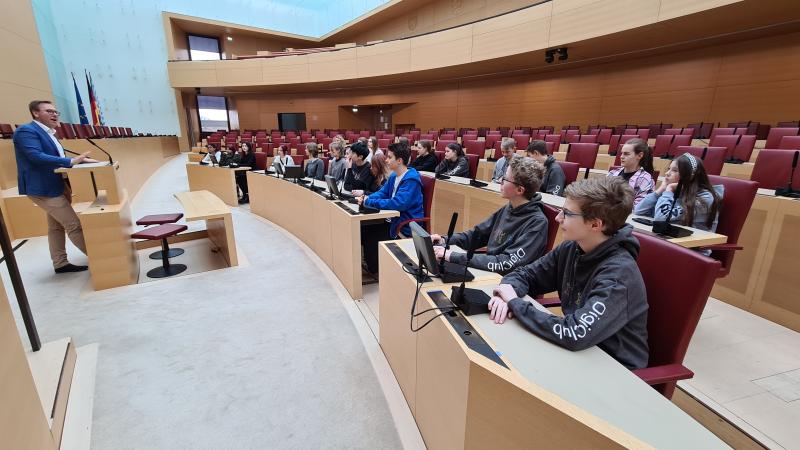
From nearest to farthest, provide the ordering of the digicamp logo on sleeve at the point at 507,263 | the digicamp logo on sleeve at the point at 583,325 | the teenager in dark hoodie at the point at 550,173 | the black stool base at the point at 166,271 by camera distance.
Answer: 1. the digicamp logo on sleeve at the point at 583,325
2. the digicamp logo on sleeve at the point at 507,263
3. the teenager in dark hoodie at the point at 550,173
4. the black stool base at the point at 166,271

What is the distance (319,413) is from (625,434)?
1.38 m

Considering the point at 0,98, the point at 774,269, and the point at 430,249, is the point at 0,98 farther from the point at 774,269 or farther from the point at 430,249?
the point at 774,269

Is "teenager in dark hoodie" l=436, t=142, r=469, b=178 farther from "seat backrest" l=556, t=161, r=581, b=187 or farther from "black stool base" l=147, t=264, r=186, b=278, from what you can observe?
"black stool base" l=147, t=264, r=186, b=278

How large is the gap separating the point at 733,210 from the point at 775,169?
115cm

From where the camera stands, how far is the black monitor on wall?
1650 centimetres

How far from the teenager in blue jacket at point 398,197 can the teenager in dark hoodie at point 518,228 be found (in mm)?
1105

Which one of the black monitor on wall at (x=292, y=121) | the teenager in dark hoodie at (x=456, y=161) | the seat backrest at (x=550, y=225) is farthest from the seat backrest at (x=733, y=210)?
the black monitor on wall at (x=292, y=121)

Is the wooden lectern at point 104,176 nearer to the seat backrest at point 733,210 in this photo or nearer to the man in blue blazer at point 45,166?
the man in blue blazer at point 45,166

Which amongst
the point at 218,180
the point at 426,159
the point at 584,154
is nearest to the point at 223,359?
the point at 426,159

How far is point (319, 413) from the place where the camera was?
169cm

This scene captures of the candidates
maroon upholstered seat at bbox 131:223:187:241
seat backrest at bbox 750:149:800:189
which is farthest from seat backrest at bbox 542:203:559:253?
maroon upholstered seat at bbox 131:223:187:241

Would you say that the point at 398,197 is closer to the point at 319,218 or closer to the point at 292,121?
the point at 319,218

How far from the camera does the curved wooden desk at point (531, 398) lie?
736mm

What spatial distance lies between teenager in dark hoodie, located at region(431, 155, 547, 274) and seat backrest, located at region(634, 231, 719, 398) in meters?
0.48
